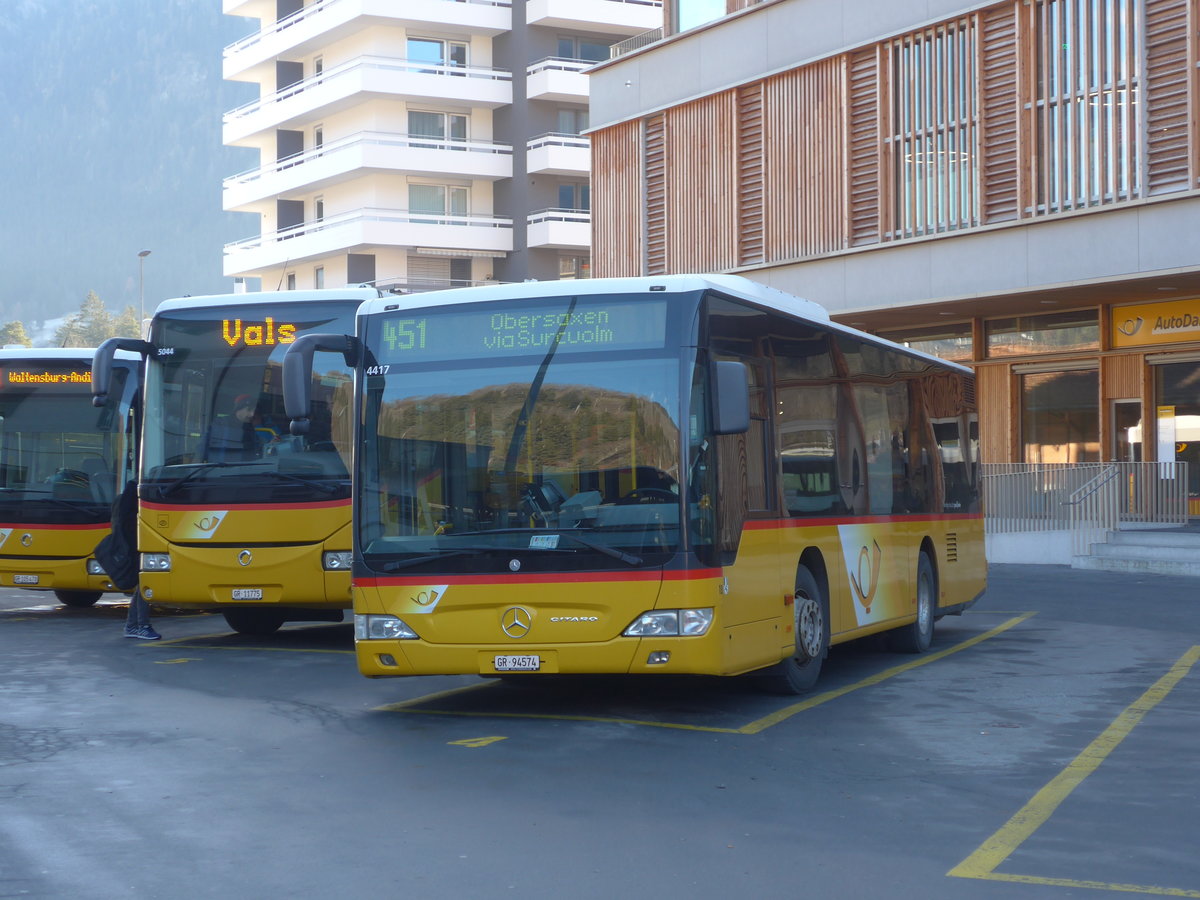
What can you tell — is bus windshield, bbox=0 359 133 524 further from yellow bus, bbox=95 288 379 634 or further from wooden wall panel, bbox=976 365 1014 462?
wooden wall panel, bbox=976 365 1014 462

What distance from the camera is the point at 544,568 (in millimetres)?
9625

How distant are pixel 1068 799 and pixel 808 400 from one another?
4492 mm

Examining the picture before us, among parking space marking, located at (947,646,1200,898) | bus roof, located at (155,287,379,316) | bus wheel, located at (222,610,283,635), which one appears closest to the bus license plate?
parking space marking, located at (947,646,1200,898)

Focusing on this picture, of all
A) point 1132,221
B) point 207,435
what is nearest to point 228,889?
point 207,435

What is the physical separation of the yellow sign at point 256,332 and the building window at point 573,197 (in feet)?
147

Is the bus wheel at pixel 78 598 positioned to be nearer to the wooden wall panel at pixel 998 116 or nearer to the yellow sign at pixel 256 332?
the yellow sign at pixel 256 332

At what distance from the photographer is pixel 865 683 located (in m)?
12.0

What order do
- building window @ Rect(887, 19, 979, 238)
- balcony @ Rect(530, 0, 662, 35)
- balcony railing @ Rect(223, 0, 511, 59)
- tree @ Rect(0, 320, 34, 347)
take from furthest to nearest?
1. tree @ Rect(0, 320, 34, 347)
2. balcony railing @ Rect(223, 0, 511, 59)
3. balcony @ Rect(530, 0, 662, 35)
4. building window @ Rect(887, 19, 979, 238)

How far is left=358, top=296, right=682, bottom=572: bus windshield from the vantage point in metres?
9.59

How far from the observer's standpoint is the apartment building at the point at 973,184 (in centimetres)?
2675

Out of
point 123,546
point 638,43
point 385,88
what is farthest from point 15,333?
point 123,546

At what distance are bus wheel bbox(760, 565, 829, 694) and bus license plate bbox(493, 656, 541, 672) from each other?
6.54ft

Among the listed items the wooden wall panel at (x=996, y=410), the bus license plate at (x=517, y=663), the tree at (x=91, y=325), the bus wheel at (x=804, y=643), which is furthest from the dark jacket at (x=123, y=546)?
the tree at (x=91, y=325)

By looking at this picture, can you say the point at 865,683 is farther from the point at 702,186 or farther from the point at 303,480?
the point at 702,186
